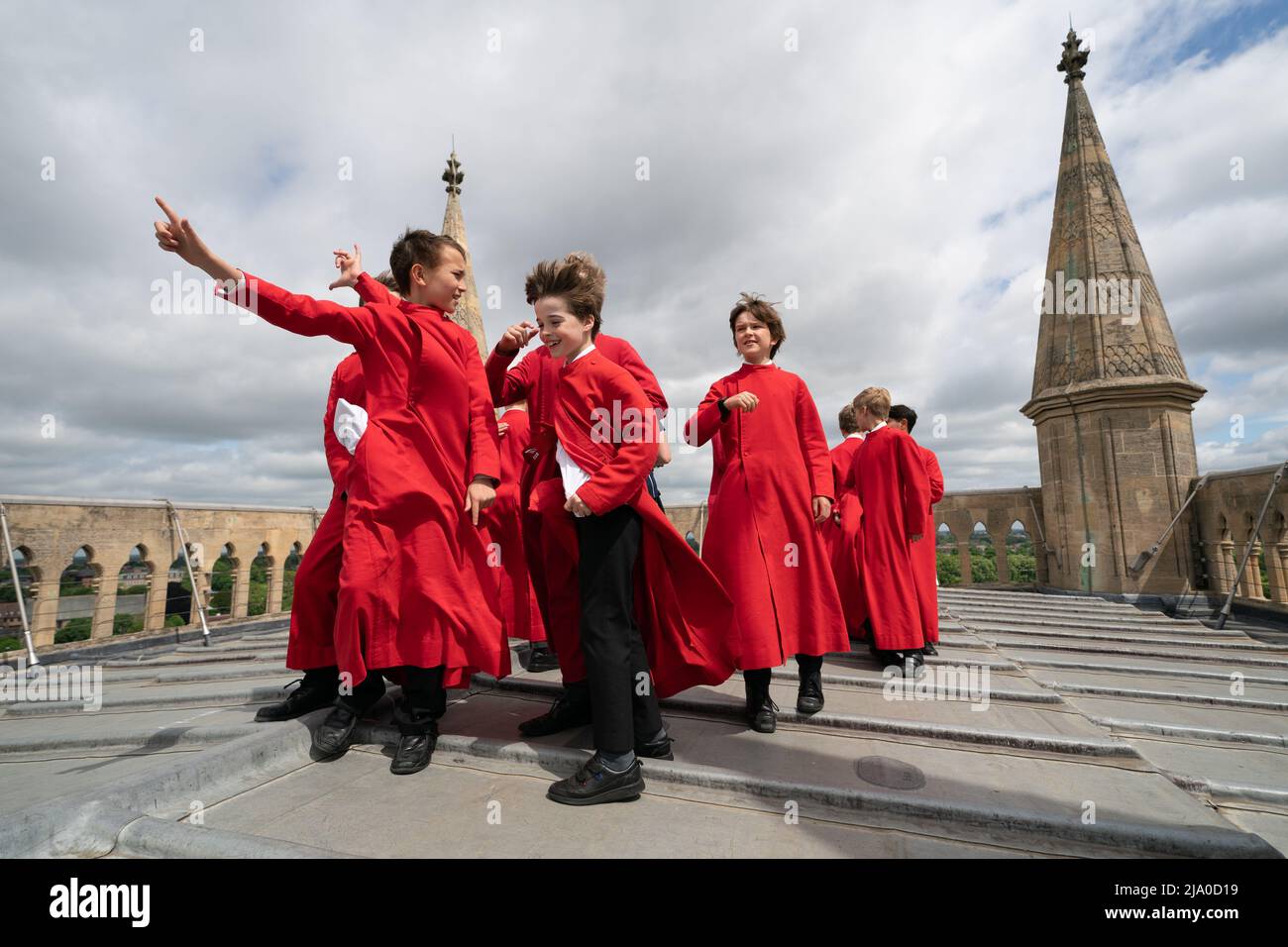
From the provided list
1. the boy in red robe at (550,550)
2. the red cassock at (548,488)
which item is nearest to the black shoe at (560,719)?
the boy in red robe at (550,550)

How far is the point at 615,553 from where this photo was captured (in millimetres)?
2158

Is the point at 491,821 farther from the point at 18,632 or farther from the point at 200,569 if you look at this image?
the point at 200,569

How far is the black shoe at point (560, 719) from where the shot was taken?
8.01 ft

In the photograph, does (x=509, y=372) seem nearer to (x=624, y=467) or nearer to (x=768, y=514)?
(x=624, y=467)

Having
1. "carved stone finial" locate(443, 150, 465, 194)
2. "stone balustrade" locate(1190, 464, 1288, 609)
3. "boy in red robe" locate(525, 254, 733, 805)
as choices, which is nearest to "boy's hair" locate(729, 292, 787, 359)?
"boy in red robe" locate(525, 254, 733, 805)

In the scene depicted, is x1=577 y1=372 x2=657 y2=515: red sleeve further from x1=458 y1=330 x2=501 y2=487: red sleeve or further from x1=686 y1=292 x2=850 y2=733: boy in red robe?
x1=686 y1=292 x2=850 y2=733: boy in red robe

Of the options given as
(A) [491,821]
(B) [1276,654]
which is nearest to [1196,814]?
(A) [491,821]

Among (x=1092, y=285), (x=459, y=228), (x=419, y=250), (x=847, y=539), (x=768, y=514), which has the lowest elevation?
(x=847, y=539)

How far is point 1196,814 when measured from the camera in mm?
1674

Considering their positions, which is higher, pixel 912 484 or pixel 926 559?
pixel 912 484

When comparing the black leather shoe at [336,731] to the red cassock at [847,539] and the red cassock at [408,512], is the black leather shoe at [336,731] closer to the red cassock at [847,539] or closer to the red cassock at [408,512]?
the red cassock at [408,512]

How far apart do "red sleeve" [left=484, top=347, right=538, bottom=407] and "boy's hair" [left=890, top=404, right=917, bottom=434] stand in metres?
3.07

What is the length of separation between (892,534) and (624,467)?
2.64 m

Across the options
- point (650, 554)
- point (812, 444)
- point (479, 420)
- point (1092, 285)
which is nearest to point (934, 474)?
point (812, 444)
